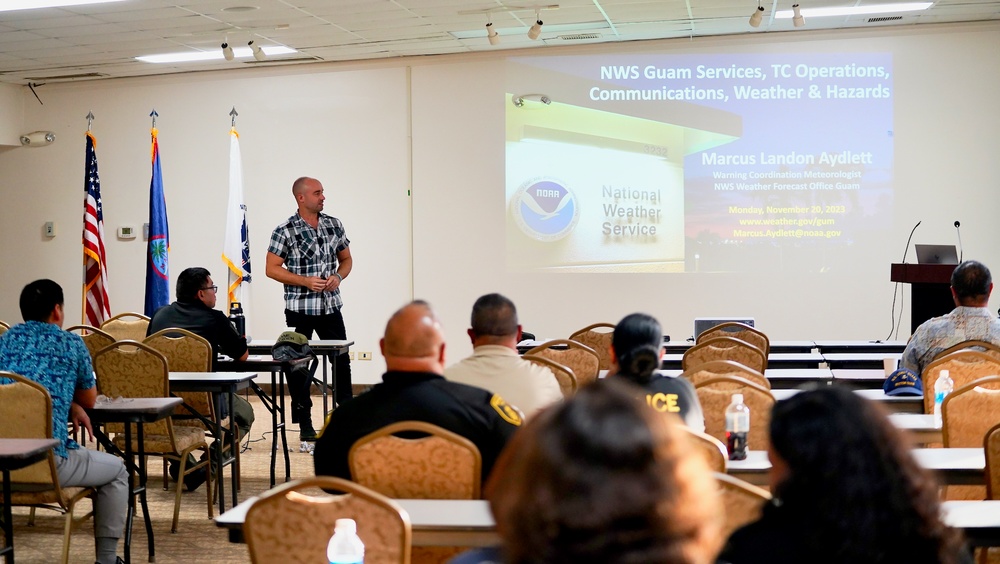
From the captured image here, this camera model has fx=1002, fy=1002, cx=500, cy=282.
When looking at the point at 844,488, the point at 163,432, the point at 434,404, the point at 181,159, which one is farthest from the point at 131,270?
the point at 844,488

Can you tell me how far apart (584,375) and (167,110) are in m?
7.05

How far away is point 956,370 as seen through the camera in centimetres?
421

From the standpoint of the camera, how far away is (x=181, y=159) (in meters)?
10.5

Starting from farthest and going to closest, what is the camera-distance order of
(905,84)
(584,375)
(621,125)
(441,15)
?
(621,125), (905,84), (441,15), (584,375)

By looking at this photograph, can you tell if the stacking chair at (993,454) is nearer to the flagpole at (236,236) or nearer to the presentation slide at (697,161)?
the presentation slide at (697,161)

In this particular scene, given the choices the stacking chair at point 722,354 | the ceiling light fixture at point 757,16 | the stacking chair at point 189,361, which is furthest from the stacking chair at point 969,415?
the ceiling light fixture at point 757,16

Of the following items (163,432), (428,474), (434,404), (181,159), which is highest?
(181,159)

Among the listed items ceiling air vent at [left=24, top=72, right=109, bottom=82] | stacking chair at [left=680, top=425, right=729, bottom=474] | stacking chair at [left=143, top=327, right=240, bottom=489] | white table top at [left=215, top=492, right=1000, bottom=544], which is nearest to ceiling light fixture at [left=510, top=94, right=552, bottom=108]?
ceiling air vent at [left=24, top=72, right=109, bottom=82]

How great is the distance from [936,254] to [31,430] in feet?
21.1

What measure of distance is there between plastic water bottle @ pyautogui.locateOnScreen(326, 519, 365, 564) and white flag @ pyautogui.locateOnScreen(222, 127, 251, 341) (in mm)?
7495

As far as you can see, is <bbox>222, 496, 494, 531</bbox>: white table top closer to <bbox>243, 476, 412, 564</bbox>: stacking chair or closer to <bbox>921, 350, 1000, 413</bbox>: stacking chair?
<bbox>243, 476, 412, 564</bbox>: stacking chair

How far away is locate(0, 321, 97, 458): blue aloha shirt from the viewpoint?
4.06m

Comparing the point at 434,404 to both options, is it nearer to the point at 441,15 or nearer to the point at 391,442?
the point at 391,442

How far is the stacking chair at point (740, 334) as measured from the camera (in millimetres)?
6137
